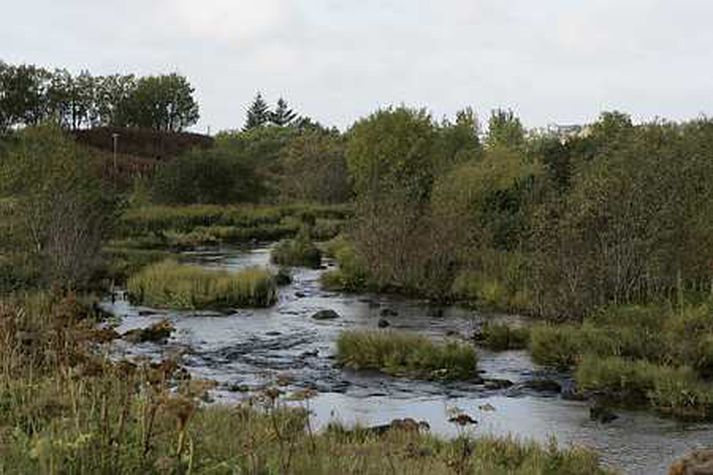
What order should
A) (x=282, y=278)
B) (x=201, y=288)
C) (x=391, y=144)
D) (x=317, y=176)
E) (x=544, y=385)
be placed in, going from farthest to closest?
(x=317, y=176) → (x=391, y=144) → (x=282, y=278) → (x=201, y=288) → (x=544, y=385)

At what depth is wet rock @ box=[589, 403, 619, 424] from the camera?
A: 57.0ft

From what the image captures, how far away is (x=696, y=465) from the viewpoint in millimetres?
8609

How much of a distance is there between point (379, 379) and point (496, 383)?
238 cm

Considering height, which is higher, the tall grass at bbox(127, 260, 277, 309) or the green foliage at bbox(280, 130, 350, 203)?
the green foliage at bbox(280, 130, 350, 203)

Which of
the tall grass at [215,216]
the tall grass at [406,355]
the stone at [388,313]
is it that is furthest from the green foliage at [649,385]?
the tall grass at [215,216]

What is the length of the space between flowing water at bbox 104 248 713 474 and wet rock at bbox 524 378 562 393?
114 mm

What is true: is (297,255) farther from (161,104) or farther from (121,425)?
(161,104)

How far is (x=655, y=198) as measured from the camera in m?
27.7

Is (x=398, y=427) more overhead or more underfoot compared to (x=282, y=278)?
more overhead

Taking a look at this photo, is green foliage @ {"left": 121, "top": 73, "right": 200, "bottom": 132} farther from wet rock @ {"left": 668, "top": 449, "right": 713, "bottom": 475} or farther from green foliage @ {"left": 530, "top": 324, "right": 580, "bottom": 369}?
wet rock @ {"left": 668, "top": 449, "right": 713, "bottom": 475}

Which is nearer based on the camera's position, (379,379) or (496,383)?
(496,383)

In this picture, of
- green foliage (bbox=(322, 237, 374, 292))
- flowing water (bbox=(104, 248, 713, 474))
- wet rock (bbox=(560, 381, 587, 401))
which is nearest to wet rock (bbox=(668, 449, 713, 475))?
flowing water (bbox=(104, 248, 713, 474))

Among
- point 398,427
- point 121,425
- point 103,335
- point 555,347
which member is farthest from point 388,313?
point 121,425

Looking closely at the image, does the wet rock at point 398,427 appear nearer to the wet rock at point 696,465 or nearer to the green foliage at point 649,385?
the wet rock at point 696,465
